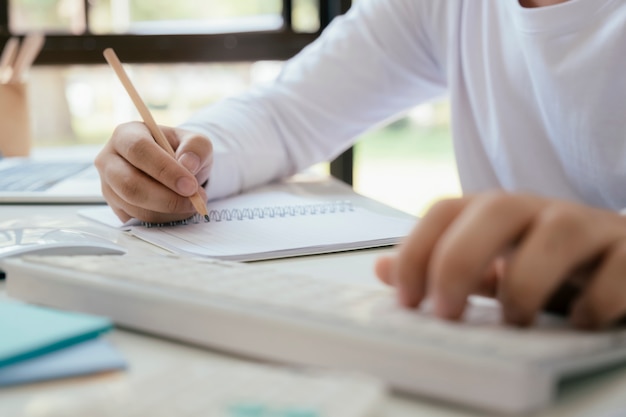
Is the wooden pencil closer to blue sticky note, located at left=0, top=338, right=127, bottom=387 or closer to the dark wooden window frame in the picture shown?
→ blue sticky note, located at left=0, top=338, right=127, bottom=387

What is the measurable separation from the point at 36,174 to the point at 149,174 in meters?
0.50

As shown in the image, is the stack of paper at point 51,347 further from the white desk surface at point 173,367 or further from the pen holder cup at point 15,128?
the pen holder cup at point 15,128

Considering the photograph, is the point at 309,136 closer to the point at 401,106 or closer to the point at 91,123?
the point at 401,106

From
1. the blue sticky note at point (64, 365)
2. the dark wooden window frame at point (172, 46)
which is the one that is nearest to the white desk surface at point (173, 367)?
the blue sticky note at point (64, 365)

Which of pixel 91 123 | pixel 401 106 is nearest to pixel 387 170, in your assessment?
pixel 91 123

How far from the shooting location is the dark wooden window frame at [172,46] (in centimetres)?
191

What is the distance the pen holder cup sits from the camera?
1465 mm

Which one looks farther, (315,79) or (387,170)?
(387,170)

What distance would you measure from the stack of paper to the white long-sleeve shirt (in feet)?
1.68

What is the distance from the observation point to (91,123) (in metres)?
3.43

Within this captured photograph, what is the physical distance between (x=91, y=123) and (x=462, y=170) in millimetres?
2632

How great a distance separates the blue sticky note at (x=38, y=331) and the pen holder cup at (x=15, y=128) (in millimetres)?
1137

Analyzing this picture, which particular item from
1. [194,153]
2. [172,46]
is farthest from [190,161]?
[172,46]

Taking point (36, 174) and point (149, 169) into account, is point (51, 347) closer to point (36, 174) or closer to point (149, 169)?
point (149, 169)
